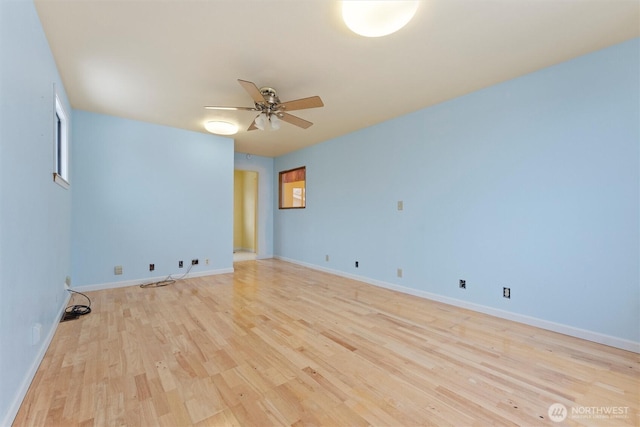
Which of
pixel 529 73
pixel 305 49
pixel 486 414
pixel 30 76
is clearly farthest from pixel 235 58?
pixel 486 414

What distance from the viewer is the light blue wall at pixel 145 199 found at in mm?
3703

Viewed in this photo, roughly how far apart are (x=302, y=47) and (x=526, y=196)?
2.64 m

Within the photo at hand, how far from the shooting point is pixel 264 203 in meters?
6.54

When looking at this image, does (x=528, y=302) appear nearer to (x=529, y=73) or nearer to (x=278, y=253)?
(x=529, y=73)

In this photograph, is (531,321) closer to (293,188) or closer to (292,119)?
(292,119)

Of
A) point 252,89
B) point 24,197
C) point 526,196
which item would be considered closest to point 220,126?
point 252,89

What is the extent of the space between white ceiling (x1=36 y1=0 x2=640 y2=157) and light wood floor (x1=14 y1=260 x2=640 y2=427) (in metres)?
2.54

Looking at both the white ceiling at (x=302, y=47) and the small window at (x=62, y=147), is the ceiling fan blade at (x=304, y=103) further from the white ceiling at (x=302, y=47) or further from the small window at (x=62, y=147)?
the small window at (x=62, y=147)

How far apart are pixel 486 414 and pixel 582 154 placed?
2399mm

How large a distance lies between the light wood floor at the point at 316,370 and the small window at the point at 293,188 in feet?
10.6

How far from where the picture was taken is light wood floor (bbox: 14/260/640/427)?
4.70 feet

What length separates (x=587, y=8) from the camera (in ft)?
5.96

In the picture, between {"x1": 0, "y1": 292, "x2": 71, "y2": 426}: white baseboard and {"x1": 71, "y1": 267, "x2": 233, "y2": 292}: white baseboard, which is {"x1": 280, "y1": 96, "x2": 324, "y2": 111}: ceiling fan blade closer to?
{"x1": 0, "y1": 292, "x2": 71, "y2": 426}: white baseboard

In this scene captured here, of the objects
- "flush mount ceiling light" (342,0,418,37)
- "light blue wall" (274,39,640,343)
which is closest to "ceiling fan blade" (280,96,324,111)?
"flush mount ceiling light" (342,0,418,37)
